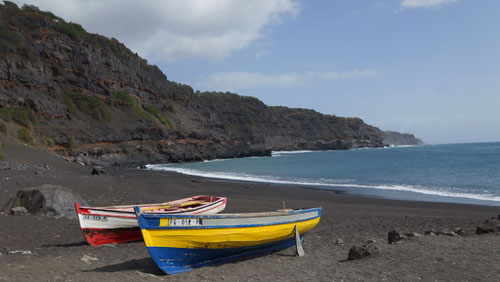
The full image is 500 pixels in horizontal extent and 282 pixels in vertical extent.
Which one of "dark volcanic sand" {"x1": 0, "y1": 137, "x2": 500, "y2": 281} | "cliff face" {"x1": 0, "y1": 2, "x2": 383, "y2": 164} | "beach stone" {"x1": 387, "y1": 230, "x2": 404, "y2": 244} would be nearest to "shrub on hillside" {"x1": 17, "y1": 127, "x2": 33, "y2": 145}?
"cliff face" {"x1": 0, "y1": 2, "x2": 383, "y2": 164}

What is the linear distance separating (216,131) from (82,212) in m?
73.9

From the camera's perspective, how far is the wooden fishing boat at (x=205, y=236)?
22.7 feet

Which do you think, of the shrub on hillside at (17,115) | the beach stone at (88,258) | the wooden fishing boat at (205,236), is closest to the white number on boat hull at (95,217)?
the beach stone at (88,258)

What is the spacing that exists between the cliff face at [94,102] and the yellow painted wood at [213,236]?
40960 mm

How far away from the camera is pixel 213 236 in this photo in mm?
7410

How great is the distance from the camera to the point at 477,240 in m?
8.78

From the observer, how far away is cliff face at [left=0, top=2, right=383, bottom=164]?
47.6m

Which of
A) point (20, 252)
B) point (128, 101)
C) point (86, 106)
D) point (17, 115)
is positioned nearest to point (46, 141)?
point (17, 115)

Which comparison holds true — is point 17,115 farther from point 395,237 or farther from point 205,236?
point 395,237

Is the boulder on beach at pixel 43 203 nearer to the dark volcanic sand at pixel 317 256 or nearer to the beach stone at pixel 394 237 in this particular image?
the dark volcanic sand at pixel 317 256

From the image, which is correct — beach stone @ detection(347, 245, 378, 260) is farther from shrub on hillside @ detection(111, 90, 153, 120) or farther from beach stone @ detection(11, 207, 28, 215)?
shrub on hillside @ detection(111, 90, 153, 120)

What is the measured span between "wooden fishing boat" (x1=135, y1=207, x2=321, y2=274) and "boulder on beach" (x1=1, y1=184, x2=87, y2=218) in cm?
607

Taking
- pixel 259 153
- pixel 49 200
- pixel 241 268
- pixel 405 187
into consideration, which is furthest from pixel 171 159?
pixel 241 268

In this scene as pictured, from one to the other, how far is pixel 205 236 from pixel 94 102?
58401 mm
